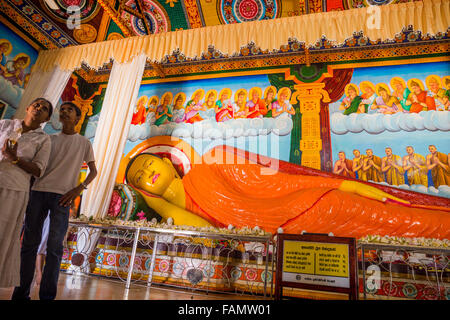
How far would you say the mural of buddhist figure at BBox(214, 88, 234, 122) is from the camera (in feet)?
16.8

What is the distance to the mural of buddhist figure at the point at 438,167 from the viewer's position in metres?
3.97

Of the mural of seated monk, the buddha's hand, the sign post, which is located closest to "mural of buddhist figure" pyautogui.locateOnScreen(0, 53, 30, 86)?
the mural of seated monk

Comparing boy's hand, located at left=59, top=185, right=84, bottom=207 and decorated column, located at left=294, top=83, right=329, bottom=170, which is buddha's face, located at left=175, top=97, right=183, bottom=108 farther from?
boy's hand, located at left=59, top=185, right=84, bottom=207

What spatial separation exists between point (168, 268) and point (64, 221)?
2371mm

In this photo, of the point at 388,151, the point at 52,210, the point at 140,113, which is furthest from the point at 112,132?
the point at 388,151

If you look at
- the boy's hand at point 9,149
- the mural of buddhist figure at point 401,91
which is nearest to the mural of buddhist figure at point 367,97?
the mural of buddhist figure at point 401,91

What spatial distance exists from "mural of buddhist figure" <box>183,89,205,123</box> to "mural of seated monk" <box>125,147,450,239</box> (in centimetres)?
80

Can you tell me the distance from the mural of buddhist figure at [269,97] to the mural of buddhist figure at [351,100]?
3.73ft

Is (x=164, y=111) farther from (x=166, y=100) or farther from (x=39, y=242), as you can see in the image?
(x=39, y=242)

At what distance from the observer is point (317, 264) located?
192cm

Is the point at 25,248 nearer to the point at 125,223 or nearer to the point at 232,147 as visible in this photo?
the point at 125,223

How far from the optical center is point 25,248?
167 cm

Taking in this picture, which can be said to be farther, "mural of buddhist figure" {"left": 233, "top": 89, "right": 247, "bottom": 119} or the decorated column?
"mural of buddhist figure" {"left": 233, "top": 89, "right": 247, "bottom": 119}
